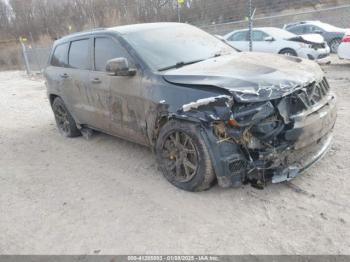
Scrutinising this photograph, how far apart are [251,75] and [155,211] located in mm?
1727

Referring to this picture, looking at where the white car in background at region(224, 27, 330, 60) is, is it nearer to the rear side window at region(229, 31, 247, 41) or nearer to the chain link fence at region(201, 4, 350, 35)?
the rear side window at region(229, 31, 247, 41)

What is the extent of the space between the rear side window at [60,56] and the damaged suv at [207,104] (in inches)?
37.9

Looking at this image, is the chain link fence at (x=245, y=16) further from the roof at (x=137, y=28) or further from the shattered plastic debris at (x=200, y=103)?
the shattered plastic debris at (x=200, y=103)

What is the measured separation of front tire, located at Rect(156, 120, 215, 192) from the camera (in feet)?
11.1

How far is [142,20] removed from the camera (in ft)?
109

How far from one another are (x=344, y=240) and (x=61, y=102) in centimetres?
502

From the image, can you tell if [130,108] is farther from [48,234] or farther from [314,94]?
[314,94]

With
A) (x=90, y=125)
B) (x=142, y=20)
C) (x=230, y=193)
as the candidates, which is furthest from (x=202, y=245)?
(x=142, y=20)

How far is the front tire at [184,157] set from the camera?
337cm

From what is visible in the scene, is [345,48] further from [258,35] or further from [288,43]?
[258,35]

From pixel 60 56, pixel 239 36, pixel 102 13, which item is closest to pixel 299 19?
pixel 239 36

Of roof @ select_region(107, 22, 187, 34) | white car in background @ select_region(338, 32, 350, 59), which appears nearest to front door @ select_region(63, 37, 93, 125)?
roof @ select_region(107, 22, 187, 34)

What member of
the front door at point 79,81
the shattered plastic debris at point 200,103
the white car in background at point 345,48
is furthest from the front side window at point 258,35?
the shattered plastic debris at point 200,103

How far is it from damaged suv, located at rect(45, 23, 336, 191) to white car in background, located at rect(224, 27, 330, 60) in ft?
22.5
